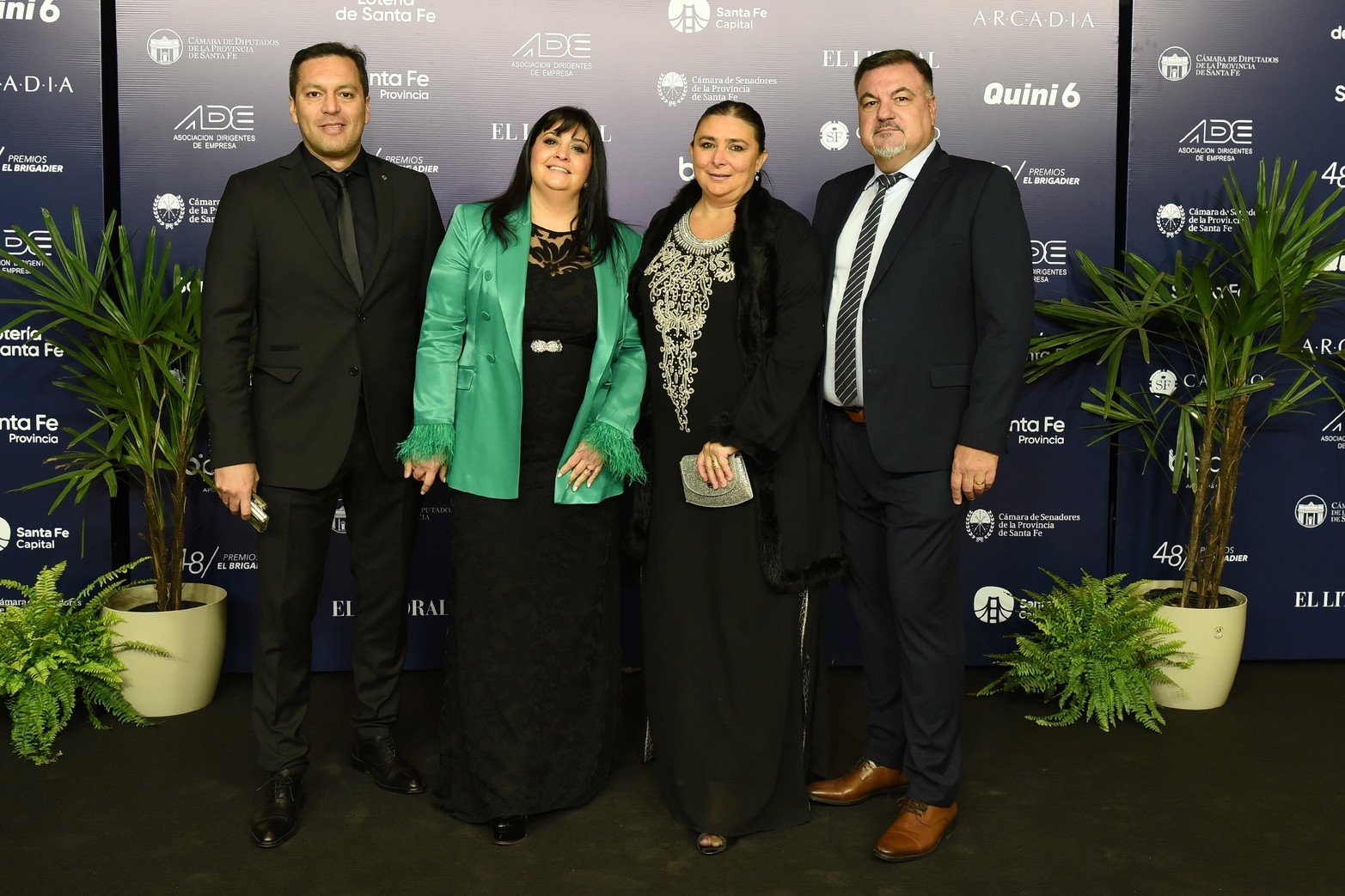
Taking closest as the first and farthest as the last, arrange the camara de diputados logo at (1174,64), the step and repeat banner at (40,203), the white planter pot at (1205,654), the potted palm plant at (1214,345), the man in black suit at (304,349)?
the man in black suit at (304,349) < the potted palm plant at (1214,345) < the white planter pot at (1205,654) < the step and repeat banner at (40,203) < the camara de diputados logo at (1174,64)

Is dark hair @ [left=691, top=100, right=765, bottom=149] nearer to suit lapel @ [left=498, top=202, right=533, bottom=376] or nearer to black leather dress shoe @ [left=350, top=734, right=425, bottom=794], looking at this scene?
suit lapel @ [left=498, top=202, right=533, bottom=376]

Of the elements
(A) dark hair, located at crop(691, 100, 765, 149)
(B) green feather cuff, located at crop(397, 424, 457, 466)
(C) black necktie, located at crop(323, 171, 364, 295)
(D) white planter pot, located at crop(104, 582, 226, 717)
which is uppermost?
(A) dark hair, located at crop(691, 100, 765, 149)

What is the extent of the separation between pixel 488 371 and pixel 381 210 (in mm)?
565

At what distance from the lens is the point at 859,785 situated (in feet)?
10.2

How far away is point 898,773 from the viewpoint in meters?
3.17

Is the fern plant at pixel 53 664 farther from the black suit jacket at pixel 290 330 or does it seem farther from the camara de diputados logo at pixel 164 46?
the camara de diputados logo at pixel 164 46

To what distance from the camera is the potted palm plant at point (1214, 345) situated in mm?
3633

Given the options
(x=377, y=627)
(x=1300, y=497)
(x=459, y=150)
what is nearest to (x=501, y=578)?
(x=377, y=627)

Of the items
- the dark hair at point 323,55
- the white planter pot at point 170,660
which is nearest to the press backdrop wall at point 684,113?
the white planter pot at point 170,660

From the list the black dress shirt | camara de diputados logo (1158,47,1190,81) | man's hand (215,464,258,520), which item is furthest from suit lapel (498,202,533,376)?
camara de diputados logo (1158,47,1190,81)

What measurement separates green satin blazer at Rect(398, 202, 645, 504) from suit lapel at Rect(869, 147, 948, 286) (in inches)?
25.6

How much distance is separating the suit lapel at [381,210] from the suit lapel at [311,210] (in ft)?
0.21

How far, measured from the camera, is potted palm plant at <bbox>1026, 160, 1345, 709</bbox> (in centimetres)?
363

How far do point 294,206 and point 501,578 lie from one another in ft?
3.54
